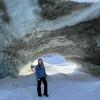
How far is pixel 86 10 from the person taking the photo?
13219mm

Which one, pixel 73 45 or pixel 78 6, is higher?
pixel 78 6

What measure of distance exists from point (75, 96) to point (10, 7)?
13.1 ft

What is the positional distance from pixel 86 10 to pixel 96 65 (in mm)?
5110

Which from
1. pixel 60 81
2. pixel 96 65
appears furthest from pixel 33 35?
pixel 96 65

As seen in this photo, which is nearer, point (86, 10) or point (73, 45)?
point (86, 10)

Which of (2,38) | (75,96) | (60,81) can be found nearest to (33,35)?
(2,38)

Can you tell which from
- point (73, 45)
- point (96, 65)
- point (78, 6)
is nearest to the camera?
point (78, 6)

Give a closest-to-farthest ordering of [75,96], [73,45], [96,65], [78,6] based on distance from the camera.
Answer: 1. [75,96]
2. [78,6]
3. [73,45]
4. [96,65]

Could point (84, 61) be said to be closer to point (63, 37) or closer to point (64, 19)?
point (63, 37)

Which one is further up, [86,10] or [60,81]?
[86,10]

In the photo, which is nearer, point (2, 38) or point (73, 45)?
point (2, 38)

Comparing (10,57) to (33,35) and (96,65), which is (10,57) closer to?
(33,35)

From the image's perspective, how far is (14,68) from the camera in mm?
15680

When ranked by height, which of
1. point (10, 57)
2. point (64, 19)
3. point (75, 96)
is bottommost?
point (75, 96)
